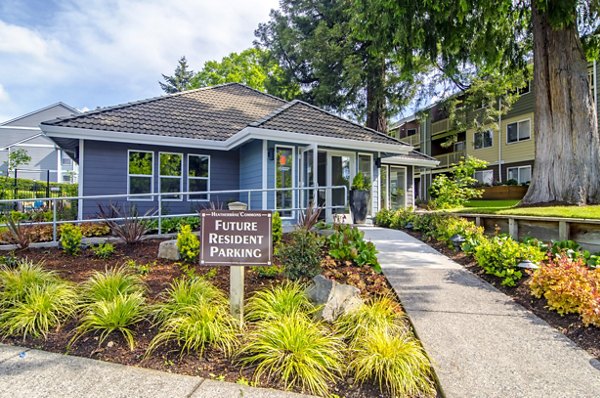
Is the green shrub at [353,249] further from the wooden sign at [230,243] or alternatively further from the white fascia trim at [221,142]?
the white fascia trim at [221,142]

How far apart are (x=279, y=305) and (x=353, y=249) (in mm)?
2088

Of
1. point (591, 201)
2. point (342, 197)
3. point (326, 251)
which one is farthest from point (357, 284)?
point (342, 197)

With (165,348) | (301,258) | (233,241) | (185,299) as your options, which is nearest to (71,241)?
(185,299)

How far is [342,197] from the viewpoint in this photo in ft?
38.3

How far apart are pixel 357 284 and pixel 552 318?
1.99 metres

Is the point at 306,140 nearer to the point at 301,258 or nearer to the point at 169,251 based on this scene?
the point at 169,251

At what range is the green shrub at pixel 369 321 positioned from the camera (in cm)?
300

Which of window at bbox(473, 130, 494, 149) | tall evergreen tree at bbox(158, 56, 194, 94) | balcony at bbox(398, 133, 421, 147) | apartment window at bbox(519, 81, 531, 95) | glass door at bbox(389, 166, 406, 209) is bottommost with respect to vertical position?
glass door at bbox(389, 166, 406, 209)

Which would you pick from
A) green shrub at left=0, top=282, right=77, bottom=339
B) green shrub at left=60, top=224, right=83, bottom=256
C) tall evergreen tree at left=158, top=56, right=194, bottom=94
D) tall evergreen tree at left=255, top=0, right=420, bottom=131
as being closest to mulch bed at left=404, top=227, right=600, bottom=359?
green shrub at left=0, top=282, right=77, bottom=339

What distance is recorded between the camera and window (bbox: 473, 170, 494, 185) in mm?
22141

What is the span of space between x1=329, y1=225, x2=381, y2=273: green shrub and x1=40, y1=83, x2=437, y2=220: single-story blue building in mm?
3478

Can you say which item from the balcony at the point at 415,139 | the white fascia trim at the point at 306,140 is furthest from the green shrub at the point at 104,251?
the balcony at the point at 415,139

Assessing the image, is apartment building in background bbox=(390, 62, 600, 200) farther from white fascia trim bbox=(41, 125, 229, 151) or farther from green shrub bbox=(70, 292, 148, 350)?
green shrub bbox=(70, 292, 148, 350)

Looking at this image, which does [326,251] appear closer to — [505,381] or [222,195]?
[505,381]
